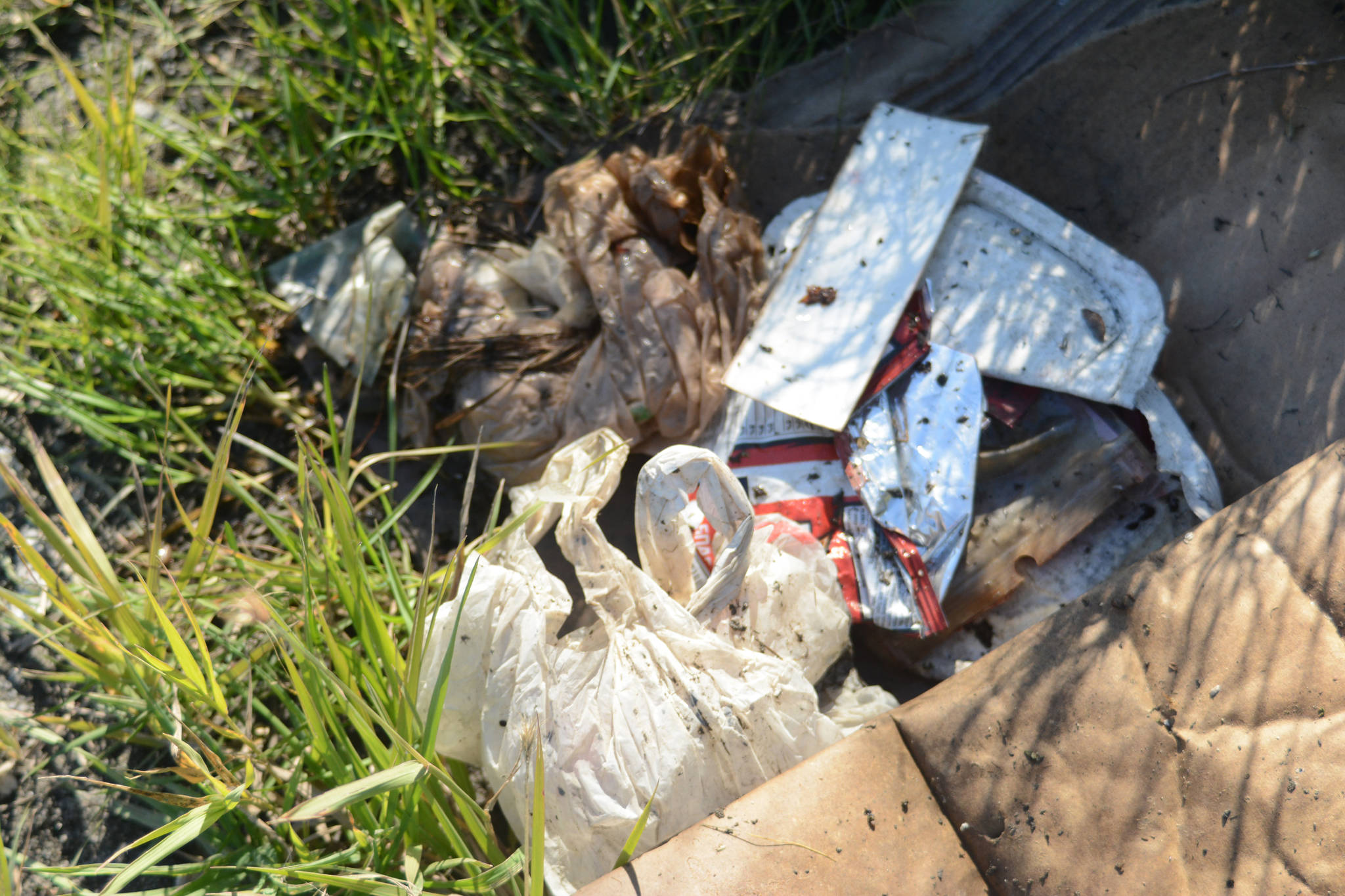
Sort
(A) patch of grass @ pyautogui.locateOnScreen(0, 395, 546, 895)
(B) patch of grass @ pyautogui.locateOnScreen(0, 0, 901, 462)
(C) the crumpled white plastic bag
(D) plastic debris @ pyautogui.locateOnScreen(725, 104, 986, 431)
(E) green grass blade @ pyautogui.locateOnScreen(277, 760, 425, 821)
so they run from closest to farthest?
(E) green grass blade @ pyautogui.locateOnScreen(277, 760, 425, 821)
(A) patch of grass @ pyautogui.locateOnScreen(0, 395, 546, 895)
(C) the crumpled white plastic bag
(D) plastic debris @ pyautogui.locateOnScreen(725, 104, 986, 431)
(B) patch of grass @ pyautogui.locateOnScreen(0, 0, 901, 462)

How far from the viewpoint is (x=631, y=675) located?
1410mm

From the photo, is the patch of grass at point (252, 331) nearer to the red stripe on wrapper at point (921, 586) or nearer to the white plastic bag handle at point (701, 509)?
the white plastic bag handle at point (701, 509)

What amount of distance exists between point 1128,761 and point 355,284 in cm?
202

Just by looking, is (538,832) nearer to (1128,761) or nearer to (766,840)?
(766,840)

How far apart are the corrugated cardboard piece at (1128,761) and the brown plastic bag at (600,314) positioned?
0.92m

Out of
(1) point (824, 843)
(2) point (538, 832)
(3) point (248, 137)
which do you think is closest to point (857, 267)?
(1) point (824, 843)

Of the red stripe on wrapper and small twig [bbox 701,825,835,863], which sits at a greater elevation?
small twig [bbox 701,825,835,863]

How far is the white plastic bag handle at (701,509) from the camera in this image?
1450 millimetres

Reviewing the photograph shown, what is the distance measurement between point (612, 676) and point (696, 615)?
19 centimetres

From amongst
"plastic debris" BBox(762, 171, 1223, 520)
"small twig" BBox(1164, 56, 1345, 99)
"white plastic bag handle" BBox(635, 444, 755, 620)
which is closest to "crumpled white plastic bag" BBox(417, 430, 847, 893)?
"white plastic bag handle" BBox(635, 444, 755, 620)

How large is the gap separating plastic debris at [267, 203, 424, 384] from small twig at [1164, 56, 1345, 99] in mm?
1966

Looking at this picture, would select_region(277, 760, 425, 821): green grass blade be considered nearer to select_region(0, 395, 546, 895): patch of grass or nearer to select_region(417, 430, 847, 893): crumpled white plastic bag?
select_region(0, 395, 546, 895): patch of grass

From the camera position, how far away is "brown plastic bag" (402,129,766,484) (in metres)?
1.89

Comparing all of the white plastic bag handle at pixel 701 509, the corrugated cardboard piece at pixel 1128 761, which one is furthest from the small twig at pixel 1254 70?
the white plastic bag handle at pixel 701 509
